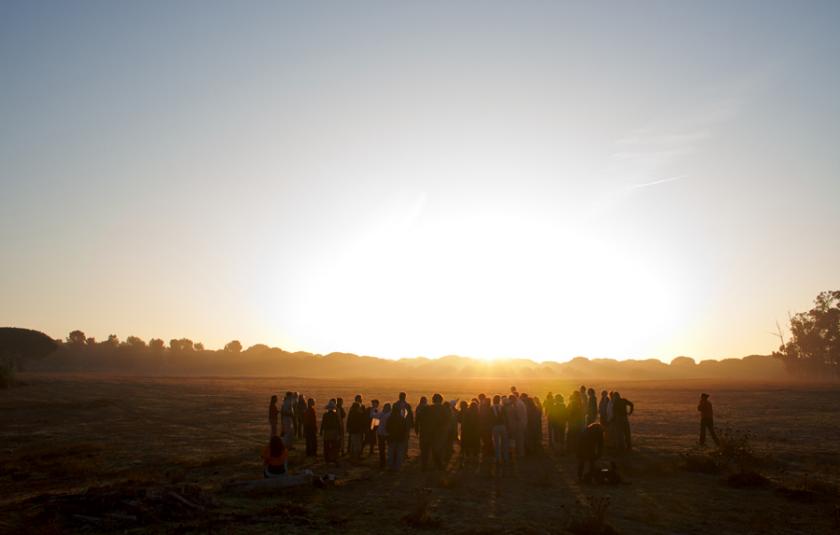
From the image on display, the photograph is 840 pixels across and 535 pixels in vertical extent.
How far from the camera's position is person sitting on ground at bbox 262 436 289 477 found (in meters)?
14.1

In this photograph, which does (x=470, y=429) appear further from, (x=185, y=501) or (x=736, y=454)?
(x=185, y=501)

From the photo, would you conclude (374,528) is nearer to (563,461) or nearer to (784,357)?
(563,461)

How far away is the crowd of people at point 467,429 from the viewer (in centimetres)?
1747

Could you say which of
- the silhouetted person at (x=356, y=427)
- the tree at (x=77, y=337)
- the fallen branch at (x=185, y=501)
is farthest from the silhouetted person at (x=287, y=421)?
the tree at (x=77, y=337)

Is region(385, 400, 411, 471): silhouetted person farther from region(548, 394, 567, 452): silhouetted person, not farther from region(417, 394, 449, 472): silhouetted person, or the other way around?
region(548, 394, 567, 452): silhouetted person

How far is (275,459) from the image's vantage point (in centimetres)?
1416

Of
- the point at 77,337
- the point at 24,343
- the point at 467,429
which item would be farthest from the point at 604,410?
the point at 77,337

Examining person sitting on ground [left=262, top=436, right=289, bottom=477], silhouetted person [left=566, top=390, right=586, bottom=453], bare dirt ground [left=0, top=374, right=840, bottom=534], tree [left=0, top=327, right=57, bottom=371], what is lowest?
bare dirt ground [left=0, top=374, right=840, bottom=534]

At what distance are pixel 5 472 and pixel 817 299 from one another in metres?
132

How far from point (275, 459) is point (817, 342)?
426ft

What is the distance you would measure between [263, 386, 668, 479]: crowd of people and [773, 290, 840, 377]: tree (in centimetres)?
11258

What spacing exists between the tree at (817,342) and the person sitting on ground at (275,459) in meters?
124

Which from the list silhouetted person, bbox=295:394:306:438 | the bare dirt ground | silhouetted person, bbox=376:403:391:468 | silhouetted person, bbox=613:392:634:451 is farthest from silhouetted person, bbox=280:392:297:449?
silhouetted person, bbox=613:392:634:451

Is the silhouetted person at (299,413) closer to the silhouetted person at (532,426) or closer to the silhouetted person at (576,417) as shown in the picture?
the silhouetted person at (532,426)
